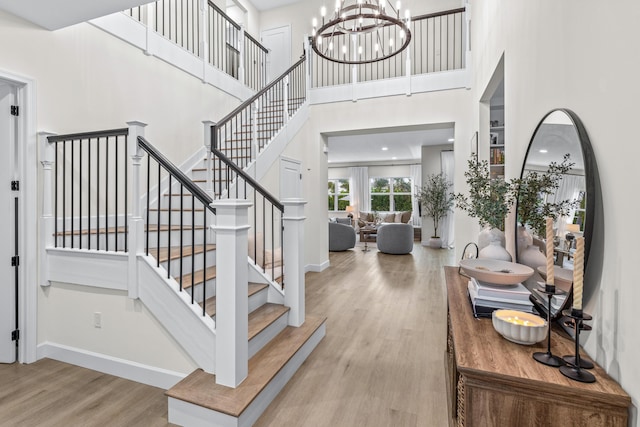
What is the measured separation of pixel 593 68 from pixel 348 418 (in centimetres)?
204

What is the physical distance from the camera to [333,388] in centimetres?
218

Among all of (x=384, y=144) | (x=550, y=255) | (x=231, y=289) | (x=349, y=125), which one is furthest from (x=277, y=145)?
(x=384, y=144)

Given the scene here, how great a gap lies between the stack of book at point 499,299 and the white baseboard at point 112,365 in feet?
6.17

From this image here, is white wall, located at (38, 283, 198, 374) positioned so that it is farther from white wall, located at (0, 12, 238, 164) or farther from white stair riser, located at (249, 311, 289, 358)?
white wall, located at (0, 12, 238, 164)

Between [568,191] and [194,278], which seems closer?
[568,191]

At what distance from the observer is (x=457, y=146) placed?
4.86 metres

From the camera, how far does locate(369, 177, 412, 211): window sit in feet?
37.9

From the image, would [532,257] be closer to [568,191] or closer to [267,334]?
Answer: [568,191]

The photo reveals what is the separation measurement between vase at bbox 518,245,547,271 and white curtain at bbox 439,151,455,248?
24.9 feet

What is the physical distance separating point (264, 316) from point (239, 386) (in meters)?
0.71

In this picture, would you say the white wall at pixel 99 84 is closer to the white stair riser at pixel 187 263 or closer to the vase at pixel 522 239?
the white stair riser at pixel 187 263

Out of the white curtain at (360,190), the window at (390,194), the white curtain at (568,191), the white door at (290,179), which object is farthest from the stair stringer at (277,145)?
the window at (390,194)

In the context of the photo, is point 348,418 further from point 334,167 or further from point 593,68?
point 334,167

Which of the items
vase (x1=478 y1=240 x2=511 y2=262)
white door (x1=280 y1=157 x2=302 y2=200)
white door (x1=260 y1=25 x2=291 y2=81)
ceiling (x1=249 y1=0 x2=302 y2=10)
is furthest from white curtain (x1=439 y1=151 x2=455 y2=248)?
vase (x1=478 y1=240 x2=511 y2=262)
